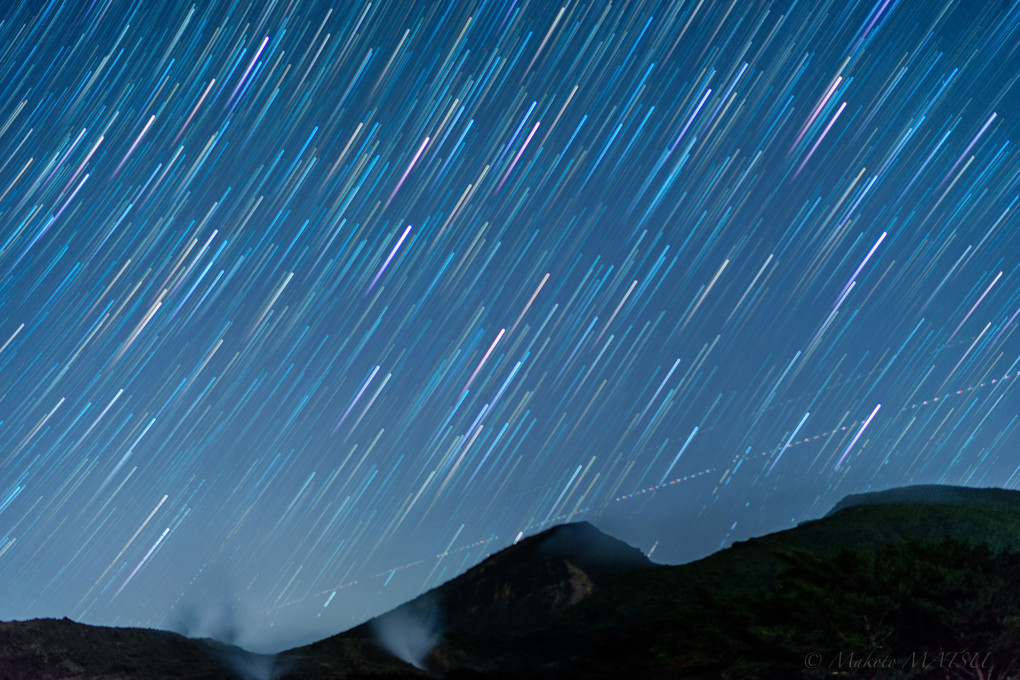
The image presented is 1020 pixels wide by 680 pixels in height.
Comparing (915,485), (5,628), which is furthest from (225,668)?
(915,485)

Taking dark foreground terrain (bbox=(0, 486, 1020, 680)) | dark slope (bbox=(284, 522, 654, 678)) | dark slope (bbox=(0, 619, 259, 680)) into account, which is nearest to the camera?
dark foreground terrain (bbox=(0, 486, 1020, 680))

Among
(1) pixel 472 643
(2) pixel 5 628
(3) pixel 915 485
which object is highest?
(3) pixel 915 485

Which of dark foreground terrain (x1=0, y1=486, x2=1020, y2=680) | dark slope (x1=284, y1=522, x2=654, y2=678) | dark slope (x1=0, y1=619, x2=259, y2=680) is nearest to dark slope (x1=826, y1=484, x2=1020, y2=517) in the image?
dark foreground terrain (x1=0, y1=486, x2=1020, y2=680)

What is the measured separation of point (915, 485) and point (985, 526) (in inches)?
1235

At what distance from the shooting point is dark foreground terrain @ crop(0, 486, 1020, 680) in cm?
2781

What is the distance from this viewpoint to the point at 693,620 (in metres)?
30.6

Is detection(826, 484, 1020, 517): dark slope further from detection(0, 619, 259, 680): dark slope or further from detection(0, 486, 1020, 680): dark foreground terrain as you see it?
detection(0, 619, 259, 680): dark slope

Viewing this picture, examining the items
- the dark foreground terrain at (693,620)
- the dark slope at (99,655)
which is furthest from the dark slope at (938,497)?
the dark slope at (99,655)

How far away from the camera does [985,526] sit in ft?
151

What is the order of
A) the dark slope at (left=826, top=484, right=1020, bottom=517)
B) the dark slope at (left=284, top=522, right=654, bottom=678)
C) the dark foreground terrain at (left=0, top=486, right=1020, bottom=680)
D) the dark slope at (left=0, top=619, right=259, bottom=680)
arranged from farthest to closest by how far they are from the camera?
1. the dark slope at (left=826, top=484, right=1020, bottom=517)
2. the dark slope at (left=284, top=522, right=654, bottom=678)
3. the dark slope at (left=0, top=619, right=259, bottom=680)
4. the dark foreground terrain at (left=0, top=486, right=1020, bottom=680)

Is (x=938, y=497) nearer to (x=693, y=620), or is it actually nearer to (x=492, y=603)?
(x=492, y=603)

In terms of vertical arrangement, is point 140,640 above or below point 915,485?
below

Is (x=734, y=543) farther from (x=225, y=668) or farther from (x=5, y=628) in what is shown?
(x=5, y=628)

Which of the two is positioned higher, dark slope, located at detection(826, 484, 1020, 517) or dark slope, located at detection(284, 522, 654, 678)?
dark slope, located at detection(826, 484, 1020, 517)
